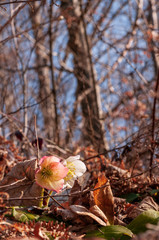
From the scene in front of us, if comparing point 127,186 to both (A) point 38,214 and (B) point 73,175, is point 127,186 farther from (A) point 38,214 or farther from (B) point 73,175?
(A) point 38,214

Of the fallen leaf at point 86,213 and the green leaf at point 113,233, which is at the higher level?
the fallen leaf at point 86,213

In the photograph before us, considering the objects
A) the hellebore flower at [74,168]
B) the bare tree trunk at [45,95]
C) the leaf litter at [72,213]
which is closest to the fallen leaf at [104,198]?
the leaf litter at [72,213]

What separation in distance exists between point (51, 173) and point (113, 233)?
1.20 ft

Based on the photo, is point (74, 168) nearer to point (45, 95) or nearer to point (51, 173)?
point (51, 173)

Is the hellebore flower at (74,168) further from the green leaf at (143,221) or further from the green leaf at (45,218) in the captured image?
the green leaf at (143,221)

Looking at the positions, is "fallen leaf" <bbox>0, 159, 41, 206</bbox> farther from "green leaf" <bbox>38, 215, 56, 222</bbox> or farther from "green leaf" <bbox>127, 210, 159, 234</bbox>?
"green leaf" <bbox>127, 210, 159, 234</bbox>

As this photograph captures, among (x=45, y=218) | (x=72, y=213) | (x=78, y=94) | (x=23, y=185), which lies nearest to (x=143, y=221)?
(x=72, y=213)

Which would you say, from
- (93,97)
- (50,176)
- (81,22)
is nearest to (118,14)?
(81,22)

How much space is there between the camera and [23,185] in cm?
134

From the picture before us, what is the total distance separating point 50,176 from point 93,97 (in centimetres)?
295

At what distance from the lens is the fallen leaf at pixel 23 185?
1263 mm

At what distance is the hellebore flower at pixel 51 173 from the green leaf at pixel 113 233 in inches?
9.8

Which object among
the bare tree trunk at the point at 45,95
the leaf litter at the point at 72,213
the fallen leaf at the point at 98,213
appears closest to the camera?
the leaf litter at the point at 72,213

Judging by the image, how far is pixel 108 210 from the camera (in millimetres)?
1161
